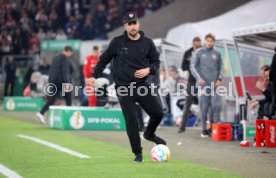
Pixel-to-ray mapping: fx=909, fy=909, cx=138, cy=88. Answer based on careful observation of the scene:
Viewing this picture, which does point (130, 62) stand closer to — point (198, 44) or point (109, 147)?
point (109, 147)

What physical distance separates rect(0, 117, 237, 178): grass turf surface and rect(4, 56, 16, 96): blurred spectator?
23.9m

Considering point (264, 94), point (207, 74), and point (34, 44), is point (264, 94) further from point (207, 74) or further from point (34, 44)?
point (34, 44)

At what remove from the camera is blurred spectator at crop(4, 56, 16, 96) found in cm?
4197

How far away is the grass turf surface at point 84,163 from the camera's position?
11.9 metres

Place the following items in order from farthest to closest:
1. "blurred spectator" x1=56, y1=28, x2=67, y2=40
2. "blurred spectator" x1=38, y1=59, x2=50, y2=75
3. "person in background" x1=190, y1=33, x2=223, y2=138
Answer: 1. "blurred spectator" x1=56, y1=28, x2=67, y2=40
2. "blurred spectator" x1=38, y1=59, x2=50, y2=75
3. "person in background" x1=190, y1=33, x2=223, y2=138

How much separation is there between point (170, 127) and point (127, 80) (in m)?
10.7

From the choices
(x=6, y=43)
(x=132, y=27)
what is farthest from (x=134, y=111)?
(x=6, y=43)

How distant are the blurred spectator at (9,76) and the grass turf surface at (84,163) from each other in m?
23.9

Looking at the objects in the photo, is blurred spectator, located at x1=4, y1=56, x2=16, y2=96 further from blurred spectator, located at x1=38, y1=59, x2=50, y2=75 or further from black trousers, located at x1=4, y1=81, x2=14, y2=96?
blurred spectator, located at x1=38, y1=59, x2=50, y2=75

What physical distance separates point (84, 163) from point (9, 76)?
2917cm

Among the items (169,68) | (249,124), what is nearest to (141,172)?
(249,124)

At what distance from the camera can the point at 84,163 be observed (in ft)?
43.8

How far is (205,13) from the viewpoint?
33344 mm

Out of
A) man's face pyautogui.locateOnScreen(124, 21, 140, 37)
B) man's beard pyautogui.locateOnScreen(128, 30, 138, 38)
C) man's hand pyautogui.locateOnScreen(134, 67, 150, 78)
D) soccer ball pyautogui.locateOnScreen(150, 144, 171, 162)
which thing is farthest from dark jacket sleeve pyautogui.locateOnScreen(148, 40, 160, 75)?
soccer ball pyautogui.locateOnScreen(150, 144, 171, 162)
